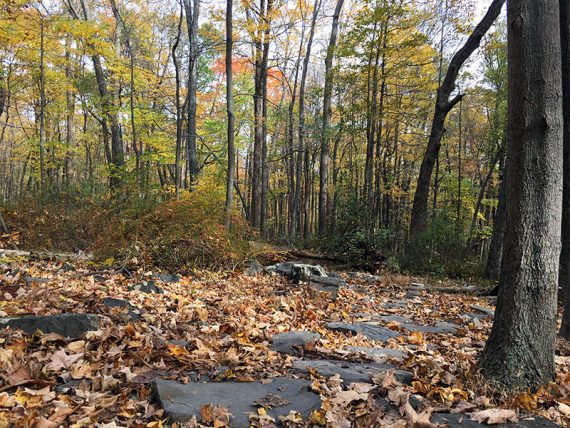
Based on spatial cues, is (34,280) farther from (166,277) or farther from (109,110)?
(109,110)

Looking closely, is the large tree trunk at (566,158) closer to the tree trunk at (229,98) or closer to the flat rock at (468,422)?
the flat rock at (468,422)

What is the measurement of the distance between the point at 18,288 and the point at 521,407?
5223mm

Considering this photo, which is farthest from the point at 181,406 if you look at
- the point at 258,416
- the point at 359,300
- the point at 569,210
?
the point at 569,210

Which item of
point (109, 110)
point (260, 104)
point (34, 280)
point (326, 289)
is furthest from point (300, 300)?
point (260, 104)

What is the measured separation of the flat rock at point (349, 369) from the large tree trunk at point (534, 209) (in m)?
0.71

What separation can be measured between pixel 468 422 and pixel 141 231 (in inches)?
258

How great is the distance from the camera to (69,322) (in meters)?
3.43

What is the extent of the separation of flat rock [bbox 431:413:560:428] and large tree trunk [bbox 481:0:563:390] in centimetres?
53

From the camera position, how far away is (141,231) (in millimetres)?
7594

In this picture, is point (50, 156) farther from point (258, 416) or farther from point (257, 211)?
point (258, 416)

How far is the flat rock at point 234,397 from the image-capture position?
2386 mm

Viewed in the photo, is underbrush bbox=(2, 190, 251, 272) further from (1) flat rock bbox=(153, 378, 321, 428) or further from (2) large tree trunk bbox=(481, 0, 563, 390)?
(2) large tree trunk bbox=(481, 0, 563, 390)

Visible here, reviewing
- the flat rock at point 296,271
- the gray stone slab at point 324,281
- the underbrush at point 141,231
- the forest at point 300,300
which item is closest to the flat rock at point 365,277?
the forest at point 300,300

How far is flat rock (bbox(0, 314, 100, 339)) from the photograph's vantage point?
3.32 meters
